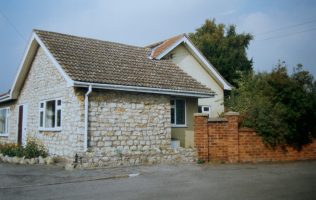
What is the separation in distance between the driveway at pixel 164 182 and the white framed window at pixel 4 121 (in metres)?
9.33

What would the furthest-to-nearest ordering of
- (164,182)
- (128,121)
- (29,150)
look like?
(29,150)
(128,121)
(164,182)

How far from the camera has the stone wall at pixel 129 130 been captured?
591 inches

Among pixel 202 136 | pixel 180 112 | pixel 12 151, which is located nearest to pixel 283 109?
pixel 202 136

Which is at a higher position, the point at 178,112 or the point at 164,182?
the point at 178,112

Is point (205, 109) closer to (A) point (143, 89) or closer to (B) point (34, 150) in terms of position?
(A) point (143, 89)

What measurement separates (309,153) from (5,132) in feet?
58.7

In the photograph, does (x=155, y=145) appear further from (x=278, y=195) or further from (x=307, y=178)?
(x=278, y=195)

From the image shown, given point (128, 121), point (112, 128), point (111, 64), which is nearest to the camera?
point (112, 128)

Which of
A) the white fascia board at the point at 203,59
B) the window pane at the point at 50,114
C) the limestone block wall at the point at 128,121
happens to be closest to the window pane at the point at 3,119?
the window pane at the point at 50,114

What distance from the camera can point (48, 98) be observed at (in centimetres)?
1781

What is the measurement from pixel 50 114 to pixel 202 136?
740 cm

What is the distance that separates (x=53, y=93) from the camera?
56.9ft

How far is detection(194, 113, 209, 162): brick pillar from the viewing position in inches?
631

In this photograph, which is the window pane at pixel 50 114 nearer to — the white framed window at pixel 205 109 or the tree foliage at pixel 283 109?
the tree foliage at pixel 283 109
